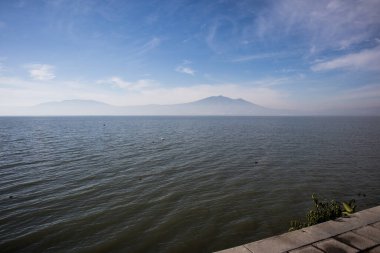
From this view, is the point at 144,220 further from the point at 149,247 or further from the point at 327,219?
the point at 327,219

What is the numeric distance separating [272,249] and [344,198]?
1120 cm

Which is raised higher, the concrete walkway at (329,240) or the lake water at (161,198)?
the concrete walkway at (329,240)

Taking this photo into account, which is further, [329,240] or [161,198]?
[161,198]

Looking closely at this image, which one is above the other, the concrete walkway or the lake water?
the concrete walkway

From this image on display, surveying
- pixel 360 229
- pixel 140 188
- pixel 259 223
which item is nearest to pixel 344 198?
pixel 259 223

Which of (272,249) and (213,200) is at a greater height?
(272,249)

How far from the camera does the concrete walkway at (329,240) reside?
231 inches

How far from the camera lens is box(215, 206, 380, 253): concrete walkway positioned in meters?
5.86

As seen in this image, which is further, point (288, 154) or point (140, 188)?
point (288, 154)

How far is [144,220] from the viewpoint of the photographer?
11297mm

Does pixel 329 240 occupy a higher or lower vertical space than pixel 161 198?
higher

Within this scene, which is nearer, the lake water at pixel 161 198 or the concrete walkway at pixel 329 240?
the concrete walkway at pixel 329 240

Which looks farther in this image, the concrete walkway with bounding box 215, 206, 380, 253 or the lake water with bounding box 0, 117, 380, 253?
the lake water with bounding box 0, 117, 380, 253

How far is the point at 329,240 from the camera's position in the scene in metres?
6.27
